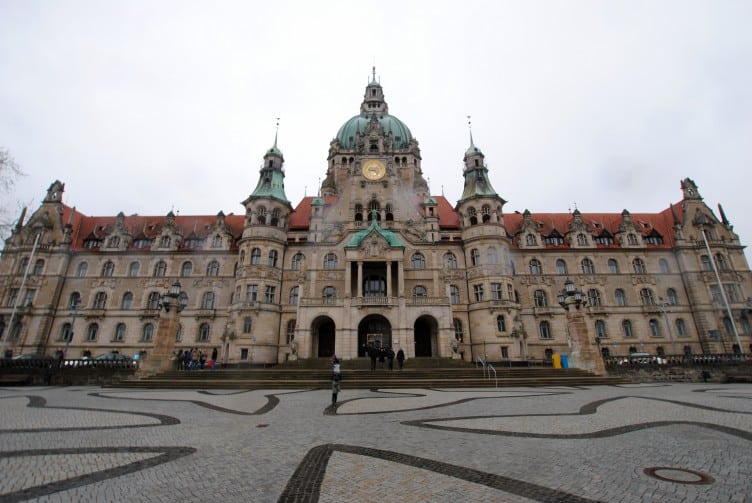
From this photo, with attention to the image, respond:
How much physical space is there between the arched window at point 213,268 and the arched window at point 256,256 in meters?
6.04

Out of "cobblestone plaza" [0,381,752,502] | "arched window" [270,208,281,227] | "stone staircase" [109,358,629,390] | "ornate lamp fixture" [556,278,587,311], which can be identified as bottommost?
"cobblestone plaza" [0,381,752,502]

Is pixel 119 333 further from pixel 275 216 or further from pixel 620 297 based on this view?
pixel 620 297

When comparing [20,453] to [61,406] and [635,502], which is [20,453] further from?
[635,502]

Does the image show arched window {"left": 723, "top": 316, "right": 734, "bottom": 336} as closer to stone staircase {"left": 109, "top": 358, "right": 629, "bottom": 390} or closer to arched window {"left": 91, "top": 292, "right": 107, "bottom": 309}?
stone staircase {"left": 109, "top": 358, "right": 629, "bottom": 390}

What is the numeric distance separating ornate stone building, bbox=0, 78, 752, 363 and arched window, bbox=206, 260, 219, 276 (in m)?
0.12

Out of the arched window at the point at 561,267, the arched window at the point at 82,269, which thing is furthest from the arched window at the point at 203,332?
the arched window at the point at 561,267

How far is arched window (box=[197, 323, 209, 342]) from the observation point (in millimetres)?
36594

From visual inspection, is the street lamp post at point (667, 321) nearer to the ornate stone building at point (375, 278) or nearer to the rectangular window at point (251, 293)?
the ornate stone building at point (375, 278)

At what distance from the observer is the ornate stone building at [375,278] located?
111 ft

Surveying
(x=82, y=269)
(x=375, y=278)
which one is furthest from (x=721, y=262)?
(x=82, y=269)

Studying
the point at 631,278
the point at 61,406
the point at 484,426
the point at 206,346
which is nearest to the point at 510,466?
the point at 484,426

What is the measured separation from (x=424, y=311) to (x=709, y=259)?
3246 cm

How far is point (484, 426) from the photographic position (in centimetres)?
947

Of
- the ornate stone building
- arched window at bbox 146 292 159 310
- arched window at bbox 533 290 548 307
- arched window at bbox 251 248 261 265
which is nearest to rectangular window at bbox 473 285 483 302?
the ornate stone building
